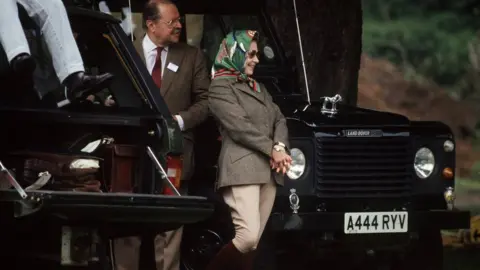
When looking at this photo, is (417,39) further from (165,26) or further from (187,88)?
(165,26)

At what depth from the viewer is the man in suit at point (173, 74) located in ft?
34.8

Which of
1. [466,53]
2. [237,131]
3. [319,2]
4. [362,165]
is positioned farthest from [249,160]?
[466,53]

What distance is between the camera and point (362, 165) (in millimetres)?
11219

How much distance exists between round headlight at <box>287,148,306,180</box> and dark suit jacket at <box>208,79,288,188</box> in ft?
1.44

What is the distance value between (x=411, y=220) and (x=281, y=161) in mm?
1409

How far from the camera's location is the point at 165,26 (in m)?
10.7

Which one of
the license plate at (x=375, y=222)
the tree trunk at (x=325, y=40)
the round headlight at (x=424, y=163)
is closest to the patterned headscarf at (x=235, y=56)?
the license plate at (x=375, y=222)

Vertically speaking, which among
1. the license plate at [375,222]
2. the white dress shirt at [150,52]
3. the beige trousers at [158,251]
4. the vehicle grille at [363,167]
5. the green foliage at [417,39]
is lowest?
the beige trousers at [158,251]

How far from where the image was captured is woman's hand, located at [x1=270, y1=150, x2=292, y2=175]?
10.3 meters

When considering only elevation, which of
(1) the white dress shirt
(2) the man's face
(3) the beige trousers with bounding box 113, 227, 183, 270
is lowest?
(3) the beige trousers with bounding box 113, 227, 183, 270

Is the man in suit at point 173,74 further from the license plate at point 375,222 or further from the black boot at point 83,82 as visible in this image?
the black boot at point 83,82

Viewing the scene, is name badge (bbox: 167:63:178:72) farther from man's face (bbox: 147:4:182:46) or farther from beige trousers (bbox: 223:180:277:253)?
beige trousers (bbox: 223:180:277:253)

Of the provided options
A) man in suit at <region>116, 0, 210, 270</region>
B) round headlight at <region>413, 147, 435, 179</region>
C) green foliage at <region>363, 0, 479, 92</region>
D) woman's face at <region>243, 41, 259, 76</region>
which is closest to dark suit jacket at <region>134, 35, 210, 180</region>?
man in suit at <region>116, 0, 210, 270</region>

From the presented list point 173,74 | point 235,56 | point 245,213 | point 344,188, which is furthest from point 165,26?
point 344,188
